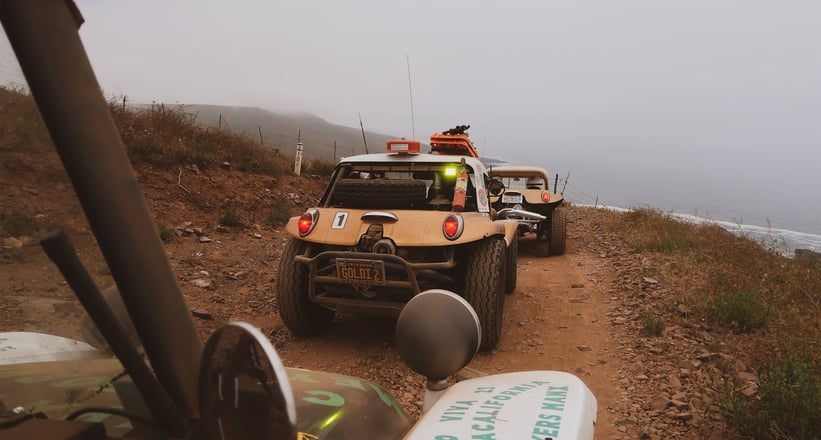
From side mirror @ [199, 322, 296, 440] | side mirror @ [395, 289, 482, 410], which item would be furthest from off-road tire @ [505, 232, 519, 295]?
side mirror @ [199, 322, 296, 440]

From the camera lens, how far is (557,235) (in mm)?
8883

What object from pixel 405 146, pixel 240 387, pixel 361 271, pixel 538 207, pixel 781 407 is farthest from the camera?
pixel 538 207

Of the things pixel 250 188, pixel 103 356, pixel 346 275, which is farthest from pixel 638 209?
pixel 103 356

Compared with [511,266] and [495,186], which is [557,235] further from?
[511,266]

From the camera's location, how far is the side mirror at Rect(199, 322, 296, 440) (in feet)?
2.33

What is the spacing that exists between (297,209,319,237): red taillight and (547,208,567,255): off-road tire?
5690 mm

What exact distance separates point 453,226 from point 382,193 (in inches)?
32.3

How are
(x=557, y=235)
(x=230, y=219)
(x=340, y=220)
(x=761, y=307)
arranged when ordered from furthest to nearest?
(x=557, y=235), (x=230, y=219), (x=761, y=307), (x=340, y=220)

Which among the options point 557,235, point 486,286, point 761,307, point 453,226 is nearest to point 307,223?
point 453,226

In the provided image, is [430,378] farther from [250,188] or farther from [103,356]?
[250,188]

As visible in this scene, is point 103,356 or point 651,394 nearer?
point 103,356

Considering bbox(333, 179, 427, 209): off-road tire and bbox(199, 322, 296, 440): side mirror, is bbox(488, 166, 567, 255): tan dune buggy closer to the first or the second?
bbox(333, 179, 427, 209): off-road tire

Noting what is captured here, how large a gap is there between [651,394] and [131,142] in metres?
8.95

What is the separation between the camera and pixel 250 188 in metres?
10.4
